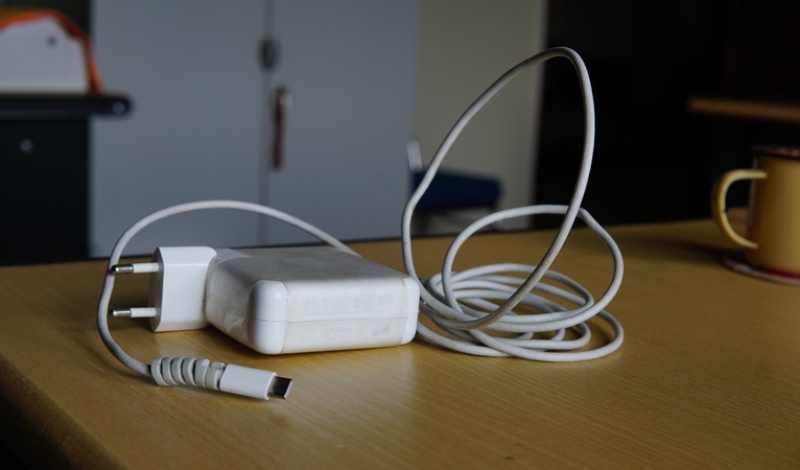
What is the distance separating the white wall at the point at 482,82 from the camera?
4152mm

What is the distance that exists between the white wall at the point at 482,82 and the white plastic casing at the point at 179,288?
3.62 meters

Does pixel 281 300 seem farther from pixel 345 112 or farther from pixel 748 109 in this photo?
pixel 748 109

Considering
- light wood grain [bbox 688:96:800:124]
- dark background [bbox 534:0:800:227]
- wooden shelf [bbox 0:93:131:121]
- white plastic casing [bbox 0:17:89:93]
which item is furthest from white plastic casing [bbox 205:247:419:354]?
dark background [bbox 534:0:800:227]

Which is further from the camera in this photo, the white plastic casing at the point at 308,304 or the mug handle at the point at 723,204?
the mug handle at the point at 723,204

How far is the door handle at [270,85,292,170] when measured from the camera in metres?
Result: 2.57

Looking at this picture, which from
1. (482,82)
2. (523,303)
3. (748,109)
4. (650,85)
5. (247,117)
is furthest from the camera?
(650,85)

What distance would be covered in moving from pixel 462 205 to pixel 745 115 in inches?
40.8

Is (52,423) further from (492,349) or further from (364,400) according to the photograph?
(492,349)

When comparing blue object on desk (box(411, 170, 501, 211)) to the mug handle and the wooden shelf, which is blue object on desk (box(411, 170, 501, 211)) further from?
the mug handle

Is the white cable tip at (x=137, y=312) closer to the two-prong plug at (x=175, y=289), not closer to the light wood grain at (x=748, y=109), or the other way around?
the two-prong plug at (x=175, y=289)

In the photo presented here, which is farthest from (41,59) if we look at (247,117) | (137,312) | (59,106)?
(137,312)

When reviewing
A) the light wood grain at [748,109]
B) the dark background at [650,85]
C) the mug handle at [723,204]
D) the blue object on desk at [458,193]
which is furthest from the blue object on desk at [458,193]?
the mug handle at [723,204]

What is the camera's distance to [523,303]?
0.62 metres

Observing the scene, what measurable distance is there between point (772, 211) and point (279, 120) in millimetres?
1994
